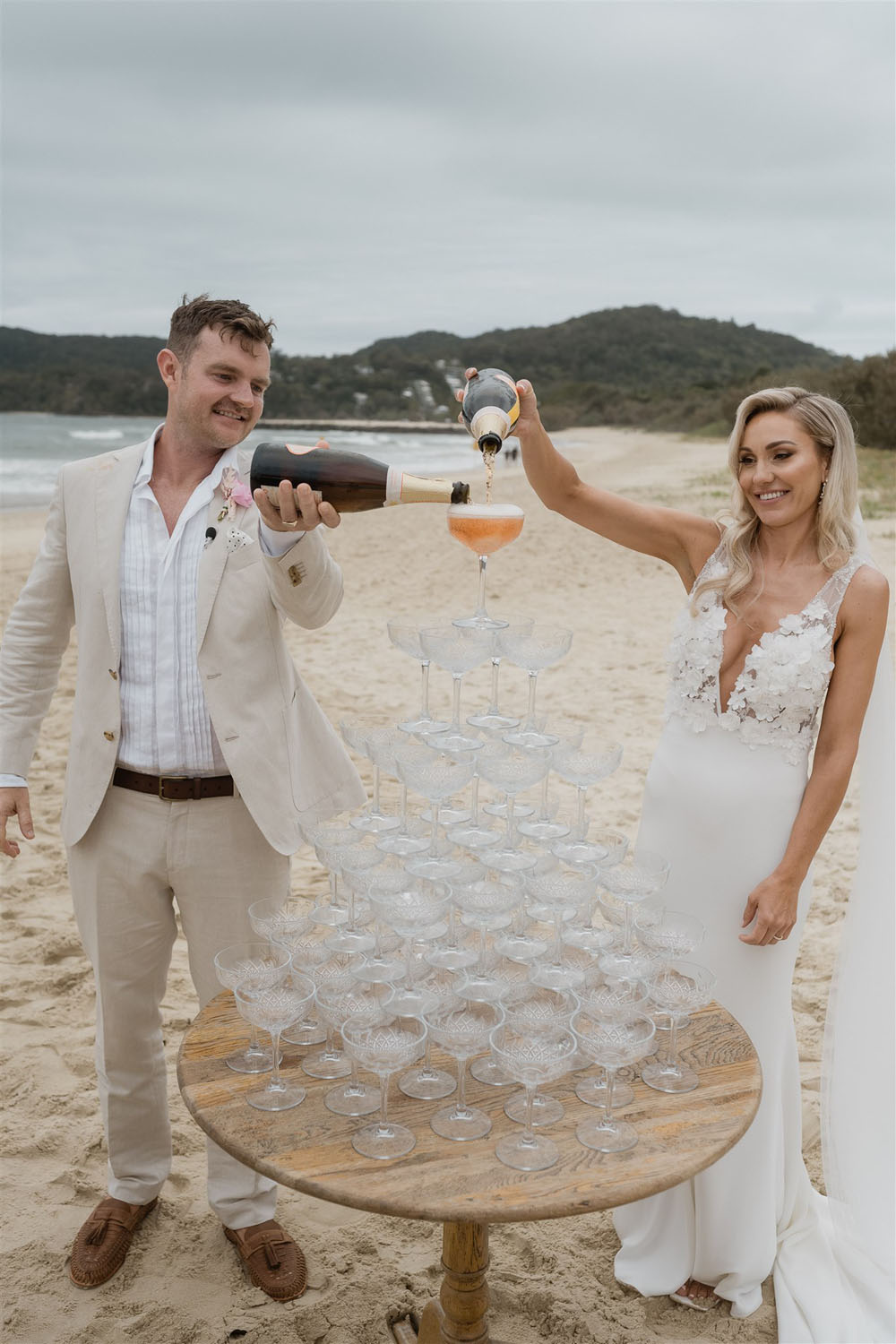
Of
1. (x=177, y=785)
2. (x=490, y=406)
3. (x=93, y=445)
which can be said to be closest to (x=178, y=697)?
(x=177, y=785)

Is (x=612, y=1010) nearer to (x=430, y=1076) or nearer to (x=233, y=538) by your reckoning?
(x=430, y=1076)

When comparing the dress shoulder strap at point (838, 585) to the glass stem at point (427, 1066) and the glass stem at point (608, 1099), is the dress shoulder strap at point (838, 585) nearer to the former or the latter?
the glass stem at point (608, 1099)

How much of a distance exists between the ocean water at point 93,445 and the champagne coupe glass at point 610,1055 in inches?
840

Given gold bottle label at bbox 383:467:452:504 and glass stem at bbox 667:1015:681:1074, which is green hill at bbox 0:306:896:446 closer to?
gold bottle label at bbox 383:467:452:504

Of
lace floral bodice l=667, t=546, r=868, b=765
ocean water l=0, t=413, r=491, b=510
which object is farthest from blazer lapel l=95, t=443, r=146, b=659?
ocean water l=0, t=413, r=491, b=510

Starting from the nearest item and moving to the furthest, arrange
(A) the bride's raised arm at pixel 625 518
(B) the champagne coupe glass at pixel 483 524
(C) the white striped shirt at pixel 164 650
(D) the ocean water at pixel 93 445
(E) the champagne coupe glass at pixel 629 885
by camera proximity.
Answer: (B) the champagne coupe glass at pixel 483 524 → (E) the champagne coupe glass at pixel 629 885 → (C) the white striped shirt at pixel 164 650 → (A) the bride's raised arm at pixel 625 518 → (D) the ocean water at pixel 93 445

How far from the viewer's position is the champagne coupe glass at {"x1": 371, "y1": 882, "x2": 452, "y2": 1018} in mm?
2303

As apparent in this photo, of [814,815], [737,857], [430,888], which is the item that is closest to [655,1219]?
[737,857]

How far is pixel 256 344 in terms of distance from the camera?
300cm

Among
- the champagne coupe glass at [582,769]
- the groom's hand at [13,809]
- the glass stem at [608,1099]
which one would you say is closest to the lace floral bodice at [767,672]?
the champagne coupe glass at [582,769]

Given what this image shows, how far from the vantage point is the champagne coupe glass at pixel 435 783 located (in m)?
2.46

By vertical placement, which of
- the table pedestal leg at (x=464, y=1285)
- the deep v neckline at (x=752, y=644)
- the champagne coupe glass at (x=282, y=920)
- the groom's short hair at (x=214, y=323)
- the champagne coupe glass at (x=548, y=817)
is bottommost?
the table pedestal leg at (x=464, y=1285)

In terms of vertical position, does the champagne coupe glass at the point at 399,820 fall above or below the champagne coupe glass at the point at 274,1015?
above

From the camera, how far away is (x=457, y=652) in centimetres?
270
